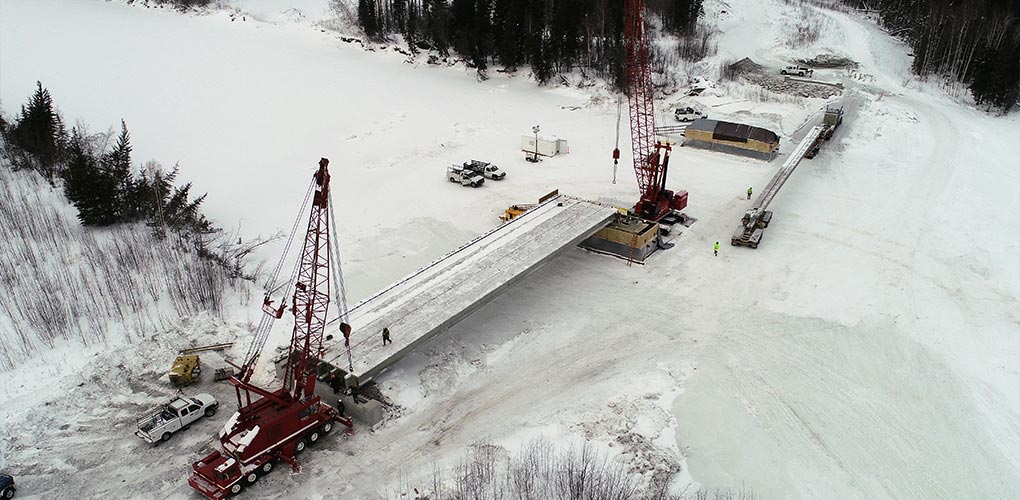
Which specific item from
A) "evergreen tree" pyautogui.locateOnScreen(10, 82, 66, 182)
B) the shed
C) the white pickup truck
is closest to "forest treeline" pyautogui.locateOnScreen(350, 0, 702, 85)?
the shed

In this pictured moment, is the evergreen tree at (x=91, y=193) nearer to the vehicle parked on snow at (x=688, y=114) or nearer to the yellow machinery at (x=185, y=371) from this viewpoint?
the yellow machinery at (x=185, y=371)

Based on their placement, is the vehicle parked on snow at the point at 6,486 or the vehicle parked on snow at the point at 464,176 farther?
the vehicle parked on snow at the point at 464,176

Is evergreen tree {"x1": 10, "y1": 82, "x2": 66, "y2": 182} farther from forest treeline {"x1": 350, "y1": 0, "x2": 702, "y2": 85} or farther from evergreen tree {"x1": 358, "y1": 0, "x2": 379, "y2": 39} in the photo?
evergreen tree {"x1": 358, "y1": 0, "x2": 379, "y2": 39}

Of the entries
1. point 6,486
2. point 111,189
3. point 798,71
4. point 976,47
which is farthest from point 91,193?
point 976,47

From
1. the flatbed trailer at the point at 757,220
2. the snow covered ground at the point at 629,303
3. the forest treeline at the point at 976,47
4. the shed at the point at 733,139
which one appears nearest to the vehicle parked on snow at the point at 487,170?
the snow covered ground at the point at 629,303

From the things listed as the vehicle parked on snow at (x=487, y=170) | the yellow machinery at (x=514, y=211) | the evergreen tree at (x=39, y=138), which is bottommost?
the yellow machinery at (x=514, y=211)

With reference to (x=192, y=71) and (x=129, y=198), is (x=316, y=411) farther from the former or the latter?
(x=192, y=71)
